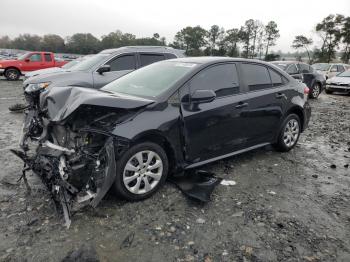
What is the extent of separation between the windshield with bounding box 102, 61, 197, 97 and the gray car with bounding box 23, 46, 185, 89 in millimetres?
3160

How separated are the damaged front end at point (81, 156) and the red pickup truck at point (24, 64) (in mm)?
16578

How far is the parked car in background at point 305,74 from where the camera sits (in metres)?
12.5

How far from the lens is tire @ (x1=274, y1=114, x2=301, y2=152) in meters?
5.21

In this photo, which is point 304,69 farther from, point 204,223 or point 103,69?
point 204,223

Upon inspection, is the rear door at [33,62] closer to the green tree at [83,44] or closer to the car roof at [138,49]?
the car roof at [138,49]

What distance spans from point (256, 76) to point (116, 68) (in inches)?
170

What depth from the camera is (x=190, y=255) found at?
8.93 ft

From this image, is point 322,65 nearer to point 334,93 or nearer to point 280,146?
point 334,93

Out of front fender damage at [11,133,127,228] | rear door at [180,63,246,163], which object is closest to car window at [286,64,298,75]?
rear door at [180,63,246,163]

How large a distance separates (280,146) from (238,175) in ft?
4.42

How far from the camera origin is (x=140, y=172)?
11.4 ft

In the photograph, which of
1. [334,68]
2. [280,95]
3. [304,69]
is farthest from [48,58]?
[334,68]

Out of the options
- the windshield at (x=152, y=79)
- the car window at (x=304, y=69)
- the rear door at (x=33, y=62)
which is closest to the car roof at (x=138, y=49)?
the windshield at (x=152, y=79)

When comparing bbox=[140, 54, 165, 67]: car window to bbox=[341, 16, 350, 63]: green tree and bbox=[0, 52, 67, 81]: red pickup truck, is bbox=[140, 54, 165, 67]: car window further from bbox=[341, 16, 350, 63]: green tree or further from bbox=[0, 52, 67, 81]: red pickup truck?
bbox=[341, 16, 350, 63]: green tree
